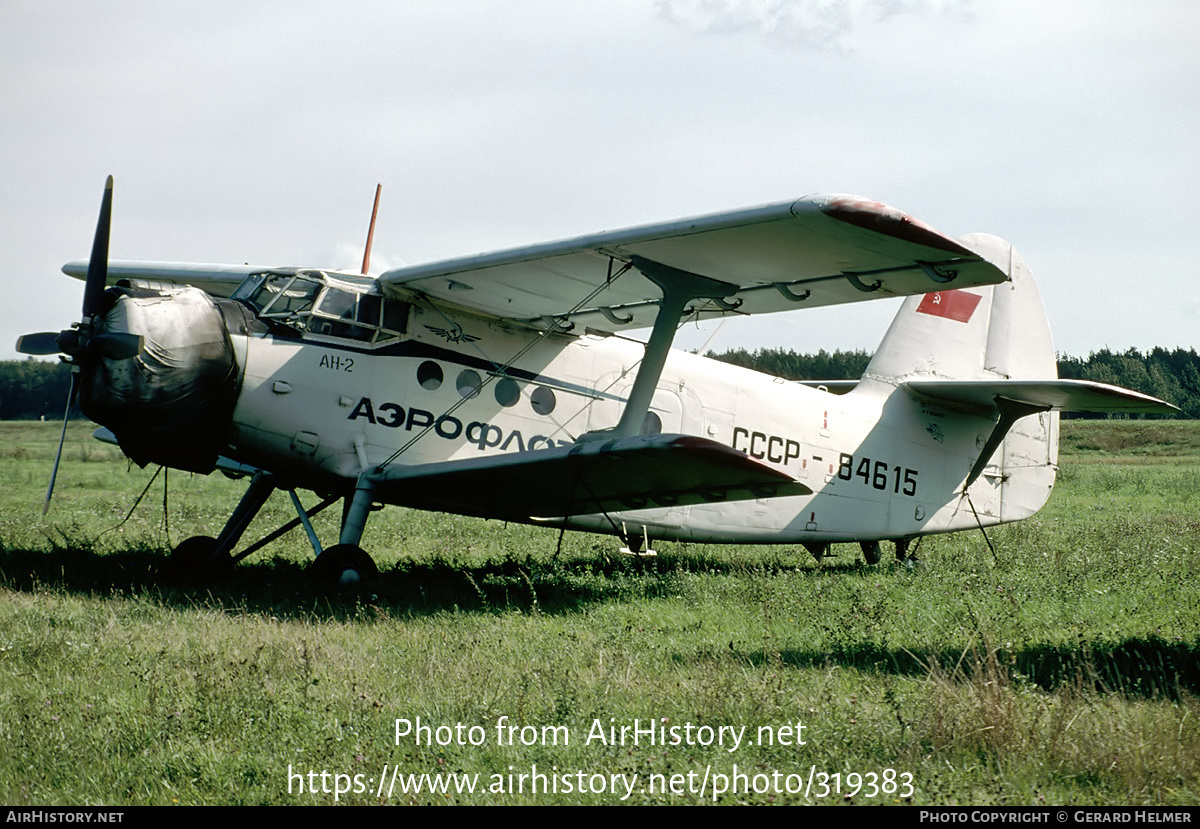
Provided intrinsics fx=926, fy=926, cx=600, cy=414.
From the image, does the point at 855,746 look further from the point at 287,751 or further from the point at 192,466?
→ the point at 192,466

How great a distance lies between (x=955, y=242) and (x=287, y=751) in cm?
490

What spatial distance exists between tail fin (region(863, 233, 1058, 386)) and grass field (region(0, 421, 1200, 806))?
7.58 ft

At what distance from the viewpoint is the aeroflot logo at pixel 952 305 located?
11148 mm

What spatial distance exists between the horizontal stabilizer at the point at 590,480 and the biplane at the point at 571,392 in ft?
0.09

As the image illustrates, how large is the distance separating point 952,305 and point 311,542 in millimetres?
7863

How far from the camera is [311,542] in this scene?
8703mm

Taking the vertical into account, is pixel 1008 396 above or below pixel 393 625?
above

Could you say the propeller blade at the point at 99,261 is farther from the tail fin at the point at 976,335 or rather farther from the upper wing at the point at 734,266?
the tail fin at the point at 976,335

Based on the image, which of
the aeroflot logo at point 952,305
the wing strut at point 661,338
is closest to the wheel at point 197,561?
the wing strut at point 661,338

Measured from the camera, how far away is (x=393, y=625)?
6816 mm

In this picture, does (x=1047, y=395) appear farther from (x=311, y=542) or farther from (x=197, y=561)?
(x=197, y=561)

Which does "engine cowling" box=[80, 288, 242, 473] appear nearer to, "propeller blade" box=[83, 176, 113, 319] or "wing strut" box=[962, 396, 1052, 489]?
"propeller blade" box=[83, 176, 113, 319]

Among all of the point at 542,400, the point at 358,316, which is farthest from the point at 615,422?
the point at 358,316
